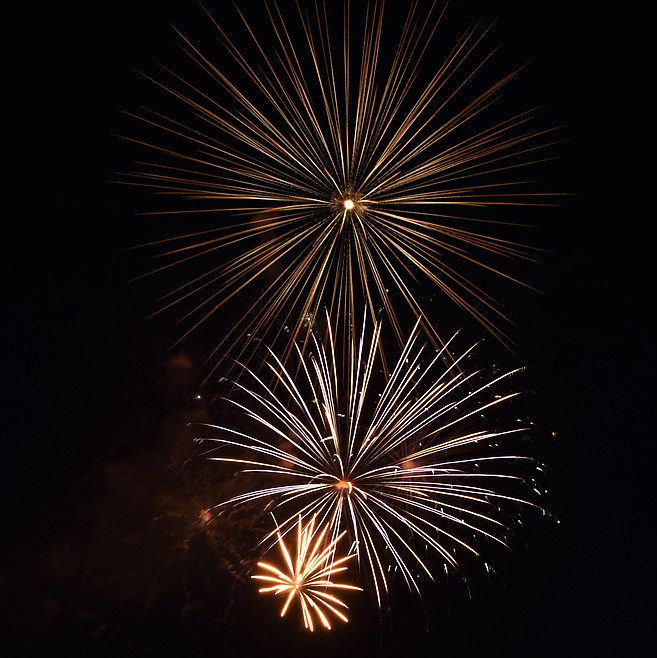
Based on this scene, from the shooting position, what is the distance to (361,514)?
16.7ft

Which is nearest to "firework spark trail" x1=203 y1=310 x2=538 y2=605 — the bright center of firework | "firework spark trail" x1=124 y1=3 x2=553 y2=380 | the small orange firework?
the bright center of firework

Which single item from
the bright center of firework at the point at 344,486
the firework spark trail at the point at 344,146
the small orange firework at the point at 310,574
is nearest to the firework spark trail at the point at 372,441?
the bright center of firework at the point at 344,486

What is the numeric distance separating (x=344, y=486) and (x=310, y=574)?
3.43 feet

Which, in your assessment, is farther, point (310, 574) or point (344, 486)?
point (310, 574)

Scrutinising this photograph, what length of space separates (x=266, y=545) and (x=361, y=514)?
4.15ft

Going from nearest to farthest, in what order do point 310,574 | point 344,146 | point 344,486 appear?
1. point 344,146
2. point 344,486
3. point 310,574

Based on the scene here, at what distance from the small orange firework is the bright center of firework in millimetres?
415

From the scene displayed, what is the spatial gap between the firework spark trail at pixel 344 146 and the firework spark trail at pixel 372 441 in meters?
0.46

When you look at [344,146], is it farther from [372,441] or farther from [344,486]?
[344,486]

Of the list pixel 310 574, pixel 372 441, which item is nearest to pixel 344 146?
pixel 372 441

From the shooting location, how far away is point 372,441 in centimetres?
488

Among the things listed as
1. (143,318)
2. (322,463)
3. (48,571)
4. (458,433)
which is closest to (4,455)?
(48,571)

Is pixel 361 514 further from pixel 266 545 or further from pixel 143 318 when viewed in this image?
pixel 143 318

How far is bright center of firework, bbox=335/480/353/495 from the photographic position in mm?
4793
